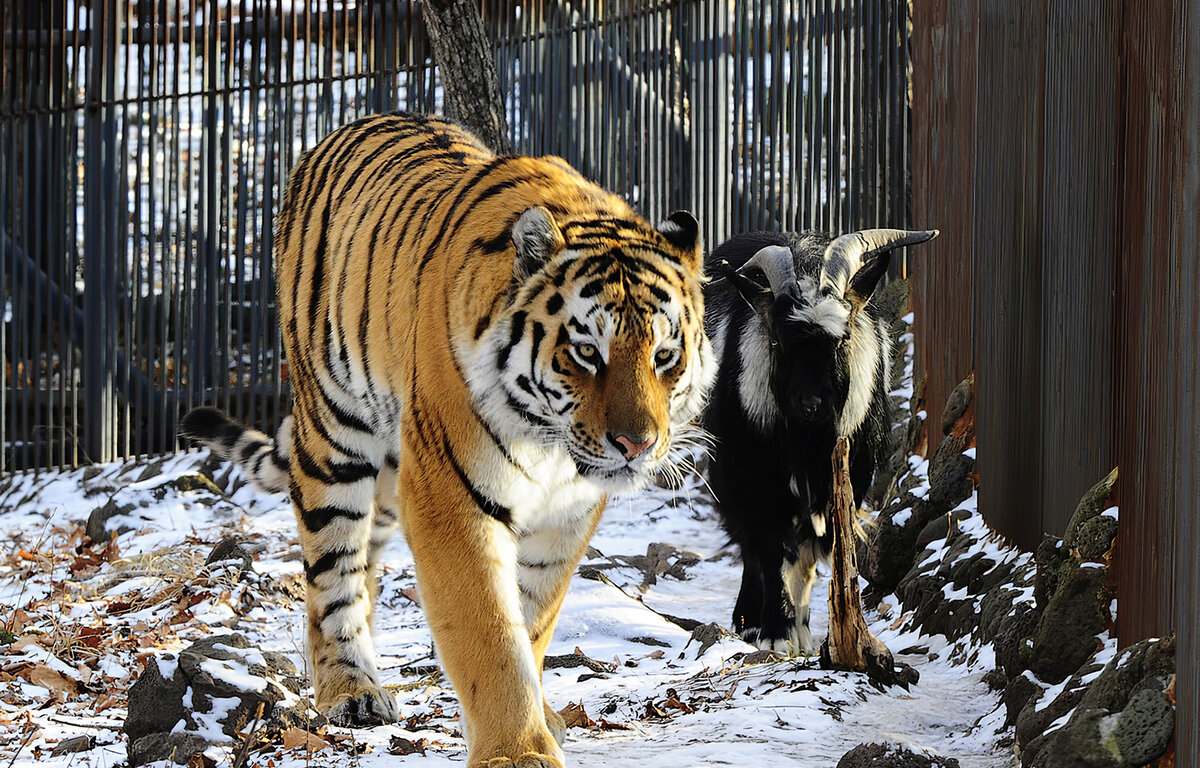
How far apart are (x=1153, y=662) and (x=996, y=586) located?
1.69m

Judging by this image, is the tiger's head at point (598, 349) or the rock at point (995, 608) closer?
the tiger's head at point (598, 349)

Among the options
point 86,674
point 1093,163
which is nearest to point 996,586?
point 1093,163

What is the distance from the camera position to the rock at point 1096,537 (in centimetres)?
318

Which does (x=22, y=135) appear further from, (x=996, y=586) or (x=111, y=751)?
(x=996, y=586)

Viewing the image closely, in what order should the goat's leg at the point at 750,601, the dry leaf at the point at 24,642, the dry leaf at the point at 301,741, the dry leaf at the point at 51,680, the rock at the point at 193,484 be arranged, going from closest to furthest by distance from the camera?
the dry leaf at the point at 301,741 → the dry leaf at the point at 51,680 → the dry leaf at the point at 24,642 → the goat's leg at the point at 750,601 → the rock at the point at 193,484

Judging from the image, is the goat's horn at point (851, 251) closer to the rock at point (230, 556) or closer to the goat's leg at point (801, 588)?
the goat's leg at point (801, 588)

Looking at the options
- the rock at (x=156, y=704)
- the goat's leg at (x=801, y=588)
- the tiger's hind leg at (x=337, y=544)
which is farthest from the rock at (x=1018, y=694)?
the rock at (x=156, y=704)

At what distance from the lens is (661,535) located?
7.66m

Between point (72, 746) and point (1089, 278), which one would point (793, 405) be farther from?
point (72, 746)

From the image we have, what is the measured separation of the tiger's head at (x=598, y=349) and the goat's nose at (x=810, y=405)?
1.76m

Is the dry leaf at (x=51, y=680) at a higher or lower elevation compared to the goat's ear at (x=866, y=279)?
lower

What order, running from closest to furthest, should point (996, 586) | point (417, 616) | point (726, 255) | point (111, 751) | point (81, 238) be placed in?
point (111, 751) < point (996, 586) < point (417, 616) < point (726, 255) < point (81, 238)

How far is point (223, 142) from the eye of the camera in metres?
9.37

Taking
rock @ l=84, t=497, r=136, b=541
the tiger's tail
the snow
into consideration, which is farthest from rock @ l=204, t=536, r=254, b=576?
rock @ l=84, t=497, r=136, b=541
